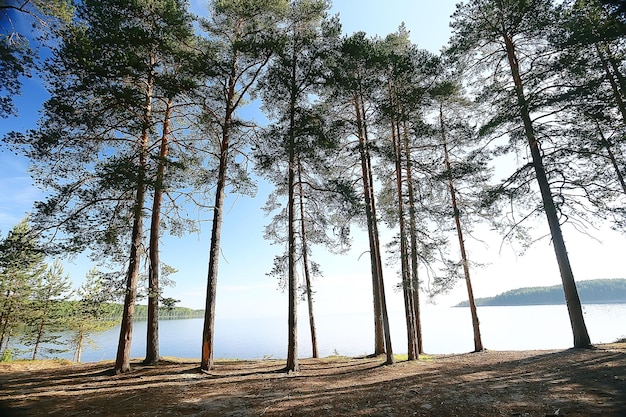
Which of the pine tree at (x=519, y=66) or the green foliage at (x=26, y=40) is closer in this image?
the green foliage at (x=26, y=40)

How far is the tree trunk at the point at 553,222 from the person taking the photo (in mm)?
8875

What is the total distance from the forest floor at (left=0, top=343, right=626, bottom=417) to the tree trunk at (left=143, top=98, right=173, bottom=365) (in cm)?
106

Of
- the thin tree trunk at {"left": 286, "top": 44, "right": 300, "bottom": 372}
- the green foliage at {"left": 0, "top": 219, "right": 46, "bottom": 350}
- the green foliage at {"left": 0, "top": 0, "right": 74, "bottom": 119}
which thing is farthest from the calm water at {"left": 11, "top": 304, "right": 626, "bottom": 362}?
the green foliage at {"left": 0, "top": 0, "right": 74, "bottom": 119}

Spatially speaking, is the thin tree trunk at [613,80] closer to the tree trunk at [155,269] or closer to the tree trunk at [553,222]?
the tree trunk at [553,222]

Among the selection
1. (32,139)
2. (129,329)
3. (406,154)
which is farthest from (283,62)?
(129,329)

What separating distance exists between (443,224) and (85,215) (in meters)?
13.1

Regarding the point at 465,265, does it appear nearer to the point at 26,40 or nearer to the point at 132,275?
the point at 132,275

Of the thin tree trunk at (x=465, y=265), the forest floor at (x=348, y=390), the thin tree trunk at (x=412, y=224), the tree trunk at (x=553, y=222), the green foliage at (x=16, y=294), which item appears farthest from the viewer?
the green foliage at (x=16, y=294)

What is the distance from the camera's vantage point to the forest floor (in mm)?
4766

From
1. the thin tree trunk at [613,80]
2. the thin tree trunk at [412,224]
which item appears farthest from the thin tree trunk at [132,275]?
the thin tree trunk at [613,80]

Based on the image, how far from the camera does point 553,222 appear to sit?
950 centimetres

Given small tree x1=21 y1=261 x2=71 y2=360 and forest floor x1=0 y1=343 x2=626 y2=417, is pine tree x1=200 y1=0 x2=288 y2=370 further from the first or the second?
small tree x1=21 y1=261 x2=71 y2=360

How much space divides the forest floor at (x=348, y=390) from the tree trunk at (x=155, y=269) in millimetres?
1057

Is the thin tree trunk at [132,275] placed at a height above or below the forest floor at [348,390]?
above
